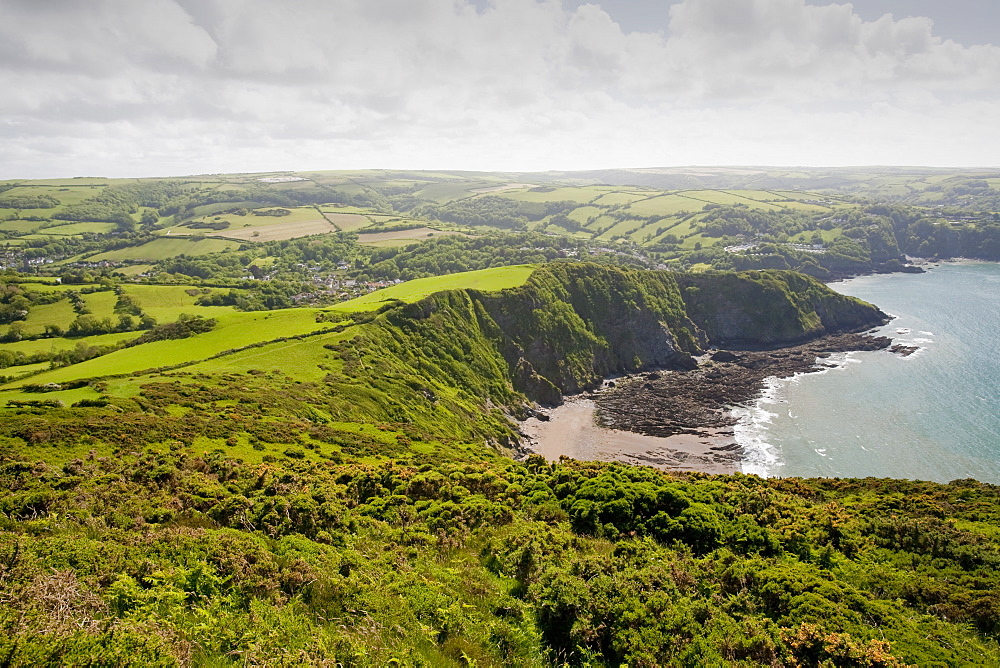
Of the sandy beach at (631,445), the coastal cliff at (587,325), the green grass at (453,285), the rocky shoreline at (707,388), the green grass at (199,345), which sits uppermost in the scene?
the green grass at (453,285)

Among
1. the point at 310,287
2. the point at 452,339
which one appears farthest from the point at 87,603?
the point at 310,287

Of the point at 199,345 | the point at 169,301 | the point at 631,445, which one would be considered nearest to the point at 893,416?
the point at 631,445

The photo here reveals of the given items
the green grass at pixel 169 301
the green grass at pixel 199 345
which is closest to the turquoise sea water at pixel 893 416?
the green grass at pixel 199 345

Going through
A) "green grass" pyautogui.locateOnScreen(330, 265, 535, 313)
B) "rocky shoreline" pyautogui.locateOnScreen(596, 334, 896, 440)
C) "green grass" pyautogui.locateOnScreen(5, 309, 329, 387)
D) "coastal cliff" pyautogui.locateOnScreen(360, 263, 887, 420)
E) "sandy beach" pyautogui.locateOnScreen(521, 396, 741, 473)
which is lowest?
"sandy beach" pyautogui.locateOnScreen(521, 396, 741, 473)

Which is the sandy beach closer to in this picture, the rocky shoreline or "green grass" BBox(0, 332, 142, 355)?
the rocky shoreline

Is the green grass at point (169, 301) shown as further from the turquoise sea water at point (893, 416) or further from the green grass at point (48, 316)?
the turquoise sea water at point (893, 416)

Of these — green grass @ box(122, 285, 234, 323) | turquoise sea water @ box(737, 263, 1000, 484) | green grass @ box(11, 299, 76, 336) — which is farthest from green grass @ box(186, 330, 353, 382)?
turquoise sea water @ box(737, 263, 1000, 484)

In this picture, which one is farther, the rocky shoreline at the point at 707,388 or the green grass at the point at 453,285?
the green grass at the point at 453,285
